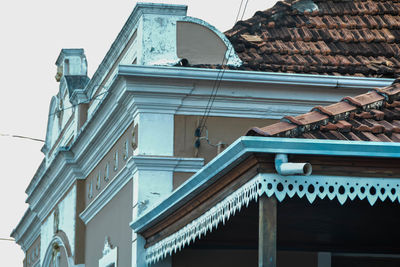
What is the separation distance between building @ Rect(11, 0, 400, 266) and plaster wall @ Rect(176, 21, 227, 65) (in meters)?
0.01

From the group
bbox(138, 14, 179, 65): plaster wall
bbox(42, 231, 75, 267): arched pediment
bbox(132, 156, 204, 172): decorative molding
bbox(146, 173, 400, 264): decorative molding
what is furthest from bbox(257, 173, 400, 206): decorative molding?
bbox(42, 231, 75, 267): arched pediment

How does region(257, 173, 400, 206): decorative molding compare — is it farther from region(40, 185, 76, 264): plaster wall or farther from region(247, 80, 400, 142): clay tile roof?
region(40, 185, 76, 264): plaster wall

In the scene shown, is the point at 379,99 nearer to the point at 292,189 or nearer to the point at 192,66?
the point at 292,189

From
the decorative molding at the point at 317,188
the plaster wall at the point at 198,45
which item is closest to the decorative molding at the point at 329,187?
the decorative molding at the point at 317,188

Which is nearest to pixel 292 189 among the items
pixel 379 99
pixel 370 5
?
pixel 379 99

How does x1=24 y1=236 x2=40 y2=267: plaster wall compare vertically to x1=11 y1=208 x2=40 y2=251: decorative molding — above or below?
below

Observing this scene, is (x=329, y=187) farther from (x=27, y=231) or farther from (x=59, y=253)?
(x=27, y=231)

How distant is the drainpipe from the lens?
734 centimetres

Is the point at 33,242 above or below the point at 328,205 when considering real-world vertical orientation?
above

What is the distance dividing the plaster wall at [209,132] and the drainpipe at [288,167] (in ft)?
14.6

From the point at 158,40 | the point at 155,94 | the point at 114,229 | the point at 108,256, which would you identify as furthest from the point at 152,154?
the point at 108,256

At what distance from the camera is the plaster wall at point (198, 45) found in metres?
12.3

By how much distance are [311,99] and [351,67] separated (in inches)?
33.3

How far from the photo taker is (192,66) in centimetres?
1228
